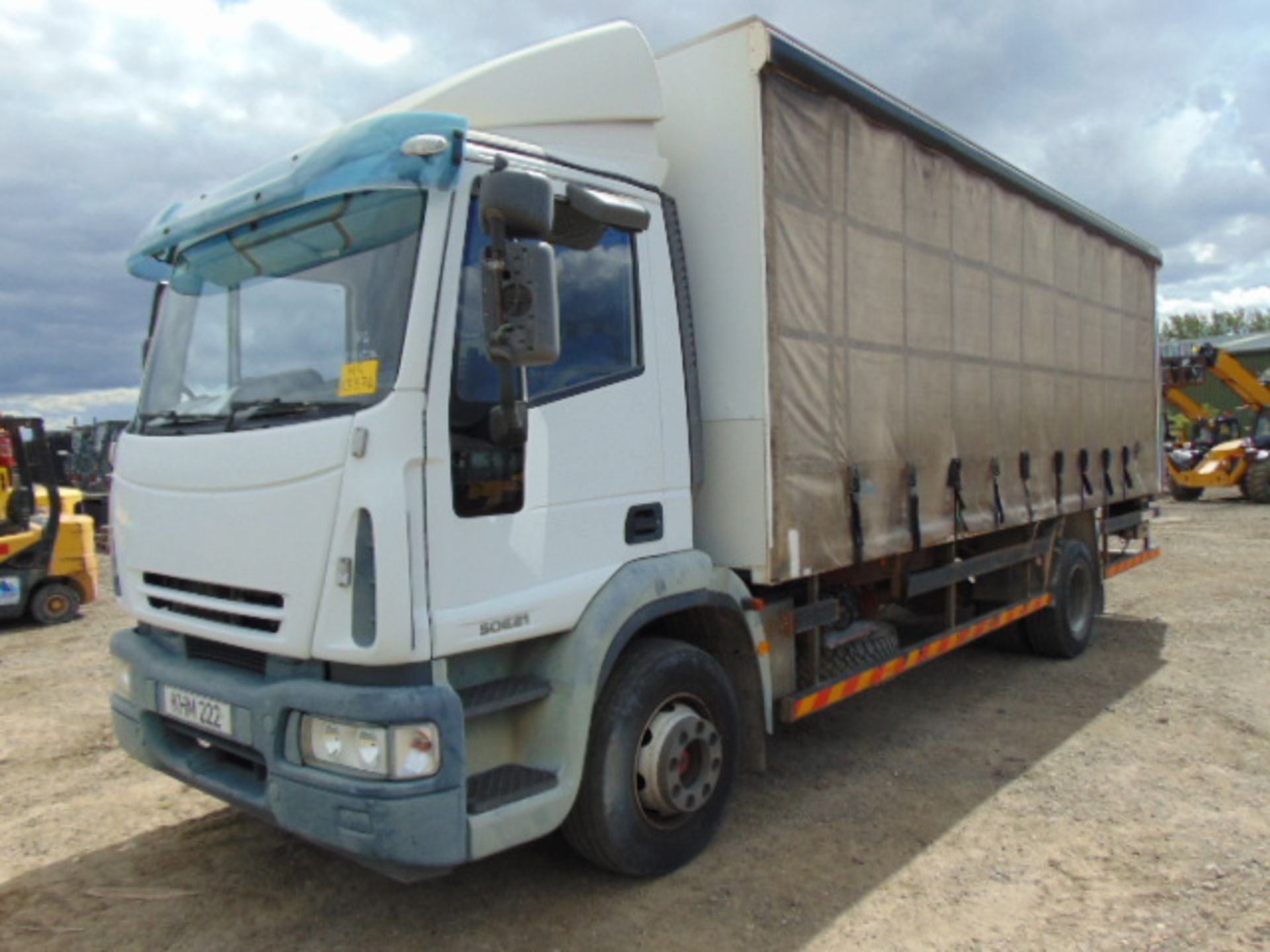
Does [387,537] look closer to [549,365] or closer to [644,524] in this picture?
[549,365]

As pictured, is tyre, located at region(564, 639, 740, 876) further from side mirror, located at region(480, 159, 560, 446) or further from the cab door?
side mirror, located at region(480, 159, 560, 446)

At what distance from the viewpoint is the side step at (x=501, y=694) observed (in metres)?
3.04

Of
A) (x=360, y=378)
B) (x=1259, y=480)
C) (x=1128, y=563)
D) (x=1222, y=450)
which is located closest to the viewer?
(x=360, y=378)

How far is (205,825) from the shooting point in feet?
14.2

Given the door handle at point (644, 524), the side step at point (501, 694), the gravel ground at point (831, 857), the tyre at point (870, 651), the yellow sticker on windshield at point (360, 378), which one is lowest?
the gravel ground at point (831, 857)

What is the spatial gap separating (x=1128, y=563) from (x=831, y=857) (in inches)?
232

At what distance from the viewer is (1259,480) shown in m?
20.1

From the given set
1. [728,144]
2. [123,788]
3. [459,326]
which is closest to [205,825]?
[123,788]

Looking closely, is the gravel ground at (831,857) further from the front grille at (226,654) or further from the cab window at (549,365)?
the cab window at (549,365)

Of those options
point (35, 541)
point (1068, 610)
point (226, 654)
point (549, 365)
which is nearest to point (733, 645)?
point (549, 365)

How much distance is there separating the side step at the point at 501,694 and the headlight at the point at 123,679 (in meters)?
1.54

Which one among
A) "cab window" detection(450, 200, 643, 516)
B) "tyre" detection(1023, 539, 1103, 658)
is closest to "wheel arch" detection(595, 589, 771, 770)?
"cab window" detection(450, 200, 643, 516)

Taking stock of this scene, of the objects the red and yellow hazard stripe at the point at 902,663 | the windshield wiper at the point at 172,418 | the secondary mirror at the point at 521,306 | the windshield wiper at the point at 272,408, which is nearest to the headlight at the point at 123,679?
the windshield wiper at the point at 172,418

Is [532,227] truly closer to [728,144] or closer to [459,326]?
[459,326]
